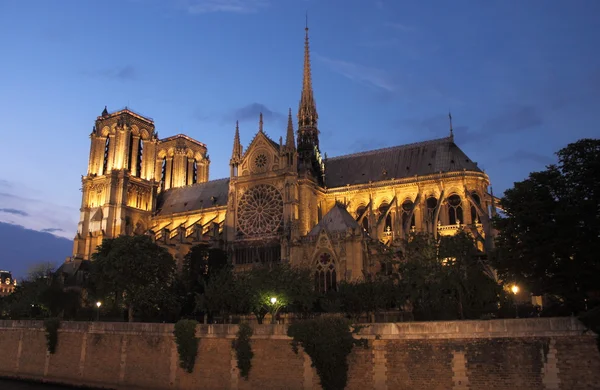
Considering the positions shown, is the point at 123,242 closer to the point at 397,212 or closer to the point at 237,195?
the point at 237,195

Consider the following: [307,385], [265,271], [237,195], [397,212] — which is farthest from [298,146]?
[307,385]

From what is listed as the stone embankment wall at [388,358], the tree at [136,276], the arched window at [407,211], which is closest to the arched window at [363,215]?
the arched window at [407,211]

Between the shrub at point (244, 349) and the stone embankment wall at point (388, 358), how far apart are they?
320 mm

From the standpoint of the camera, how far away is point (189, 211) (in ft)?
231

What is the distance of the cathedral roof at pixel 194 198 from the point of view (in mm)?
71188

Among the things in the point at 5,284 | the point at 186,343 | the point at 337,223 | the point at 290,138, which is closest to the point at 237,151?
the point at 290,138

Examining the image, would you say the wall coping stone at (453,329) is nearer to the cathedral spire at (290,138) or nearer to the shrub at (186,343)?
the shrub at (186,343)

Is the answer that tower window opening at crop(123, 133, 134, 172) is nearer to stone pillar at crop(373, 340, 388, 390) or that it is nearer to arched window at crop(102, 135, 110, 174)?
arched window at crop(102, 135, 110, 174)

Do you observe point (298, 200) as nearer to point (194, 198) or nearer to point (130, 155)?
point (194, 198)

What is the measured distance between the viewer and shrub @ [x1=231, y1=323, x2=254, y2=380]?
95.3 feet

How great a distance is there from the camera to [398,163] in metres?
60.1

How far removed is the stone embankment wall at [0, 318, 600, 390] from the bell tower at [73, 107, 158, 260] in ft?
110

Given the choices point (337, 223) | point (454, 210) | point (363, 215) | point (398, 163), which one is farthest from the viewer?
point (398, 163)

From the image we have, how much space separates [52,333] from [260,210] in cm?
2299
